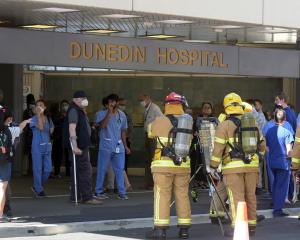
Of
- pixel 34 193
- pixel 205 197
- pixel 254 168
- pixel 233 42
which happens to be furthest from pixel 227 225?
pixel 233 42

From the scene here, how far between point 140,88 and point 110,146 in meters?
5.81

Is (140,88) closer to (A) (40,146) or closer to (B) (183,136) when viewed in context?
(A) (40,146)

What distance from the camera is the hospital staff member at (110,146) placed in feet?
49.4

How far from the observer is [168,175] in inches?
440

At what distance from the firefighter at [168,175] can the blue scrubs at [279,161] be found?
2.94 metres

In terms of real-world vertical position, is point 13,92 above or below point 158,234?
above

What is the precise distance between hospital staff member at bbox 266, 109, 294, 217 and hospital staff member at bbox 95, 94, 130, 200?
278cm

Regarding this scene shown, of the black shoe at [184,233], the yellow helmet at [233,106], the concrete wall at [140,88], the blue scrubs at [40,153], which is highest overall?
the concrete wall at [140,88]

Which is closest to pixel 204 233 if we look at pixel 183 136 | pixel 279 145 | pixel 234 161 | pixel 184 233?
pixel 184 233

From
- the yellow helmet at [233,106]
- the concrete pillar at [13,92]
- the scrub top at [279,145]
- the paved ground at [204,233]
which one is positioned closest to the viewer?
the yellow helmet at [233,106]

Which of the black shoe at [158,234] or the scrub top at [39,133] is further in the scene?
the scrub top at [39,133]

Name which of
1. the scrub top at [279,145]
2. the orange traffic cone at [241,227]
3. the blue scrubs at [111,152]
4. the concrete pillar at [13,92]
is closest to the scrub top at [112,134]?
the blue scrubs at [111,152]

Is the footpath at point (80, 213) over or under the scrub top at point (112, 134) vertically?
under

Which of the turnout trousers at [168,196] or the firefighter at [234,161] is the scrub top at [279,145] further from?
the turnout trousers at [168,196]
